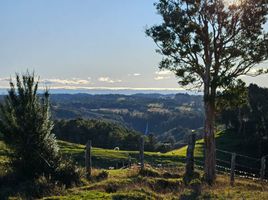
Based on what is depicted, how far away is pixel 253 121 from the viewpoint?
83.1m

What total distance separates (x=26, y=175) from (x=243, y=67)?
15.6 m

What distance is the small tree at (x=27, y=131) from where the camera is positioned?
1980cm

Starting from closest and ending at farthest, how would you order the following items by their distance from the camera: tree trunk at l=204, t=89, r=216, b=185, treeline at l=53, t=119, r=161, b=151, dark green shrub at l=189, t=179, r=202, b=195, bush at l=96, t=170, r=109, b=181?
dark green shrub at l=189, t=179, r=202, b=195 < bush at l=96, t=170, r=109, b=181 < tree trunk at l=204, t=89, r=216, b=185 < treeline at l=53, t=119, r=161, b=151

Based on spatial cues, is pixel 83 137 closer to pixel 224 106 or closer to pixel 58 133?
pixel 58 133

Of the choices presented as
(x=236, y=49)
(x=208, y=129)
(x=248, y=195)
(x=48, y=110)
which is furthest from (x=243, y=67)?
(x=48, y=110)

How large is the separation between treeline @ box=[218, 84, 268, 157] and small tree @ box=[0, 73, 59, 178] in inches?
2158

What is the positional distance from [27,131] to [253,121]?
2723 inches

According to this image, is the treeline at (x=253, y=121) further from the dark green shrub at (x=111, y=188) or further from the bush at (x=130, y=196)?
the bush at (x=130, y=196)

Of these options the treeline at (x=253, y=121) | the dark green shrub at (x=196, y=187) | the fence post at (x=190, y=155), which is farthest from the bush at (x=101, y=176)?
the treeline at (x=253, y=121)

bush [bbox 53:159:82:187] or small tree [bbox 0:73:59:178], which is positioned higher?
small tree [bbox 0:73:59:178]

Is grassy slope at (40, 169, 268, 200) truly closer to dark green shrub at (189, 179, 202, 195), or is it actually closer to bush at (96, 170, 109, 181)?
dark green shrub at (189, 179, 202, 195)

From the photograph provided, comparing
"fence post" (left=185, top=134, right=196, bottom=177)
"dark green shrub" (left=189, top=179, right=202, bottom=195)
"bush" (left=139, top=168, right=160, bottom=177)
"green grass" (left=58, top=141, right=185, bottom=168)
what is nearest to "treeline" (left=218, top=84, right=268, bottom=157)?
"green grass" (left=58, top=141, right=185, bottom=168)

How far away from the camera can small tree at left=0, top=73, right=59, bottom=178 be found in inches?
779

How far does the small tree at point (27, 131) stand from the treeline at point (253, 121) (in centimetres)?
5482
